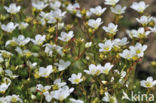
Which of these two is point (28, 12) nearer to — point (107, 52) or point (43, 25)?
point (43, 25)

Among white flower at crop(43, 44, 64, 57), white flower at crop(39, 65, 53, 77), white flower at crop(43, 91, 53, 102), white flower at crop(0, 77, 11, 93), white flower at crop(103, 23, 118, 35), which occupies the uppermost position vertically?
white flower at crop(103, 23, 118, 35)

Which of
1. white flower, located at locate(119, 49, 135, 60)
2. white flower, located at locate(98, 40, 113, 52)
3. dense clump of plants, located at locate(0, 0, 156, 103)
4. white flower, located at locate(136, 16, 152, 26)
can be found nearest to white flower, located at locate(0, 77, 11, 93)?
dense clump of plants, located at locate(0, 0, 156, 103)

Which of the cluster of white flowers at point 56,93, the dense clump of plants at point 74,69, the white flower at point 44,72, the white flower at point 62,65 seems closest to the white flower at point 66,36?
the dense clump of plants at point 74,69

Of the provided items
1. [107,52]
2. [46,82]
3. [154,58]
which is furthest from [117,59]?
[154,58]

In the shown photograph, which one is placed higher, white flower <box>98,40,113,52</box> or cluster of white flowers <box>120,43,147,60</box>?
white flower <box>98,40,113,52</box>

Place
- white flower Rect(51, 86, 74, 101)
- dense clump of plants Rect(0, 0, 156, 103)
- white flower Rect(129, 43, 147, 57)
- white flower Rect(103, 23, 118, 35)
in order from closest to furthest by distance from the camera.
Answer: white flower Rect(51, 86, 74, 101) < dense clump of plants Rect(0, 0, 156, 103) < white flower Rect(129, 43, 147, 57) < white flower Rect(103, 23, 118, 35)

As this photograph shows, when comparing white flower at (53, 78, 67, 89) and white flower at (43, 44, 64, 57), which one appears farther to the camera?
white flower at (43, 44, 64, 57)

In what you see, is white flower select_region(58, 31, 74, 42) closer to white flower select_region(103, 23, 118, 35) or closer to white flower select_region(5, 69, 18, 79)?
white flower select_region(103, 23, 118, 35)

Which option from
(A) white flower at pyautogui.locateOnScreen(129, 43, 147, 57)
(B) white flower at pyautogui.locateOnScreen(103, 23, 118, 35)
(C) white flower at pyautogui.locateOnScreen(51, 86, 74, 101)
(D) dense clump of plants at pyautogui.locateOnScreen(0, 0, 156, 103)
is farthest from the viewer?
(B) white flower at pyautogui.locateOnScreen(103, 23, 118, 35)

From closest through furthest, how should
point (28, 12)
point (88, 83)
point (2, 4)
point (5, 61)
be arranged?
point (5, 61)
point (88, 83)
point (2, 4)
point (28, 12)

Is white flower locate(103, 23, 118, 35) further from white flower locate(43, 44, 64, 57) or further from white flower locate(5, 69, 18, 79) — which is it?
white flower locate(5, 69, 18, 79)

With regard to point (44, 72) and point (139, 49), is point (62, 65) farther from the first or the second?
point (139, 49)
